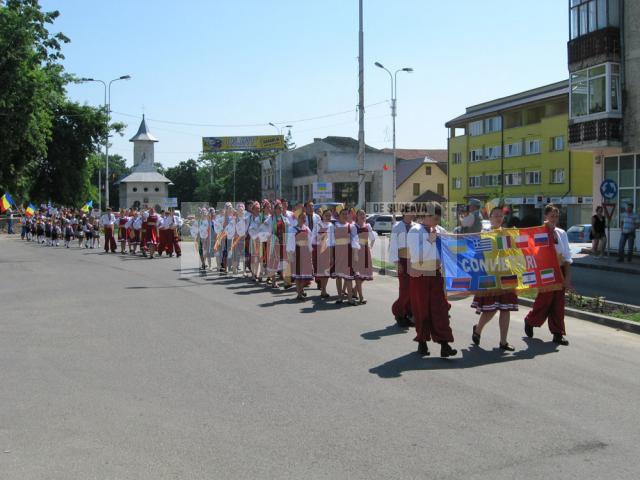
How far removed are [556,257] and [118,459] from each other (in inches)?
267

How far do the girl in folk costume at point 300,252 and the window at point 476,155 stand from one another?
173ft

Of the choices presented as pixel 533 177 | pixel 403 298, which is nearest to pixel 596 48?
pixel 403 298

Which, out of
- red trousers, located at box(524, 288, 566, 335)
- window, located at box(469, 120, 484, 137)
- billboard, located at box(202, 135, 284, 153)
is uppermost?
billboard, located at box(202, 135, 284, 153)

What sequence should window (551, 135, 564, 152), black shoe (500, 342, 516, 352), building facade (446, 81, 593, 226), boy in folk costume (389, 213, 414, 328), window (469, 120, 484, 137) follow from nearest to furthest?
black shoe (500, 342, 516, 352) → boy in folk costume (389, 213, 414, 328) → building facade (446, 81, 593, 226) → window (551, 135, 564, 152) → window (469, 120, 484, 137)

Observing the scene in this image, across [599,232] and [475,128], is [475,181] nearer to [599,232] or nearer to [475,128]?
[475,128]

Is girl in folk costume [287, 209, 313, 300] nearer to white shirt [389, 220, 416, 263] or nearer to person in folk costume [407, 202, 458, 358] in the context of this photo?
white shirt [389, 220, 416, 263]

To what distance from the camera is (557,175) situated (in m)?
55.4

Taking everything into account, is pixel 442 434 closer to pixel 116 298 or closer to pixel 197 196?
pixel 116 298

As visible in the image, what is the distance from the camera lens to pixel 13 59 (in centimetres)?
2922

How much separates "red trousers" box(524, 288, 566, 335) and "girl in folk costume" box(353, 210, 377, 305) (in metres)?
3.89

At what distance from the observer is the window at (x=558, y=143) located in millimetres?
54375

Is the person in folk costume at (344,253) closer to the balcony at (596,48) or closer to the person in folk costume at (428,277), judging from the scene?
the person in folk costume at (428,277)

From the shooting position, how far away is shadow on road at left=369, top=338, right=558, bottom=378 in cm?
775

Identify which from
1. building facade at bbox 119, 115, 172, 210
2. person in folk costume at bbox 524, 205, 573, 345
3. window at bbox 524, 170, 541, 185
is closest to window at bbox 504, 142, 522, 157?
window at bbox 524, 170, 541, 185
